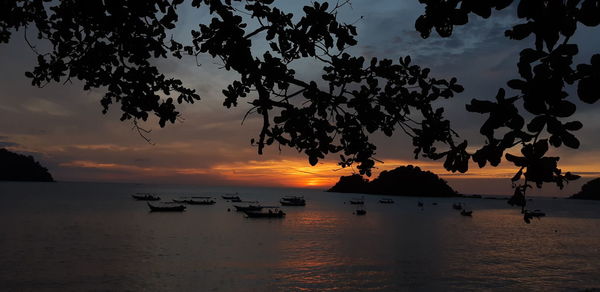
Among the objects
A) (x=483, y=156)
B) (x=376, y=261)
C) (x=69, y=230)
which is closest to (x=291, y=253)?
(x=376, y=261)

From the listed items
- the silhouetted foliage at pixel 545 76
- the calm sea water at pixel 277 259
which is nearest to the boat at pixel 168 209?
the calm sea water at pixel 277 259

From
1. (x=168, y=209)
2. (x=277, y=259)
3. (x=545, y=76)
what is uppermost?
(x=545, y=76)

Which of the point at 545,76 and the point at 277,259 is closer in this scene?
the point at 545,76

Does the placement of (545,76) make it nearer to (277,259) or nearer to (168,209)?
(277,259)

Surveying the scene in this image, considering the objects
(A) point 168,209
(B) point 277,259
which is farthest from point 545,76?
(A) point 168,209

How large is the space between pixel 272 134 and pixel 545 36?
3493 mm

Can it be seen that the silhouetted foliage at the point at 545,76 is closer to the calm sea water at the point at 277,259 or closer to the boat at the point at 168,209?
the calm sea water at the point at 277,259

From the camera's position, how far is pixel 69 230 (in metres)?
56.8

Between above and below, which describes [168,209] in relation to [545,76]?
below

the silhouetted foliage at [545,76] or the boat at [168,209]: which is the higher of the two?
the silhouetted foliage at [545,76]

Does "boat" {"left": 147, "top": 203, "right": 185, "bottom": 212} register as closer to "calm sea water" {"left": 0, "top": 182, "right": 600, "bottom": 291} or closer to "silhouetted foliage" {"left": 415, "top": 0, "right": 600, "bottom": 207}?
"calm sea water" {"left": 0, "top": 182, "right": 600, "bottom": 291}

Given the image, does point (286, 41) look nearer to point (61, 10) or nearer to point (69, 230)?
point (61, 10)

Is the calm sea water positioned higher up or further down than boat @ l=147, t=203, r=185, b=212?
further down

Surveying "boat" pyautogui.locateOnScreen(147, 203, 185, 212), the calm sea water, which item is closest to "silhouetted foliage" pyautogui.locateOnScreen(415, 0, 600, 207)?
the calm sea water
